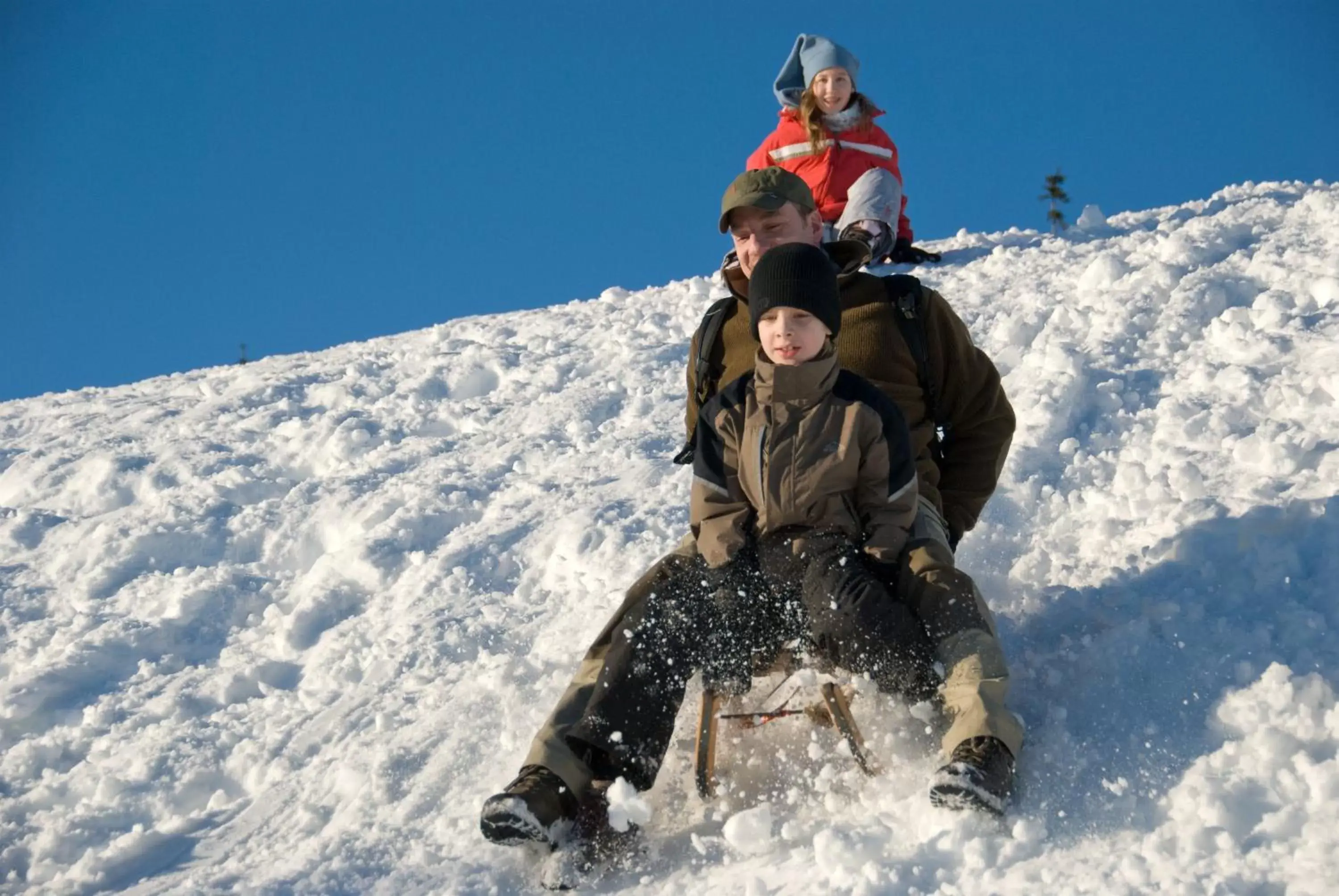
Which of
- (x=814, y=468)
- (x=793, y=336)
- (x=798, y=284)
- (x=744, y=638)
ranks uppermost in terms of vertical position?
(x=798, y=284)

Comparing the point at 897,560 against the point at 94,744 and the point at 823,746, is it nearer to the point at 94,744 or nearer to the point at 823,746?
the point at 823,746

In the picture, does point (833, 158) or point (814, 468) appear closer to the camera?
point (814, 468)

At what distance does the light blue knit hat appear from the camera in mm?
8852

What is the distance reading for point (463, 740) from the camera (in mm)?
4465

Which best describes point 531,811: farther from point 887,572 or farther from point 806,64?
point 806,64

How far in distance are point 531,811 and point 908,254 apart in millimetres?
7174

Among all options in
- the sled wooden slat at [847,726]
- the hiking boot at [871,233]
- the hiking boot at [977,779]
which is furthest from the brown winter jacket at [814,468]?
the hiking boot at [871,233]

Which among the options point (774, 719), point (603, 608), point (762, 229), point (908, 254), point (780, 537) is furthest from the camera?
point (908, 254)

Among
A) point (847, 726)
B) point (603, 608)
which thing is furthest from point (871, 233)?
point (847, 726)

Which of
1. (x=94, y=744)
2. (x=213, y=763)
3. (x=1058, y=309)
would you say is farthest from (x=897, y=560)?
(x=1058, y=309)

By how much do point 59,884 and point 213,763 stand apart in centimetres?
74

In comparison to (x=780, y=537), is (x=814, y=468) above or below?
above

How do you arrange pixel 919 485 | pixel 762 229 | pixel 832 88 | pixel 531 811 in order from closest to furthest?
pixel 531 811, pixel 919 485, pixel 762 229, pixel 832 88

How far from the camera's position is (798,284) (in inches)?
147
